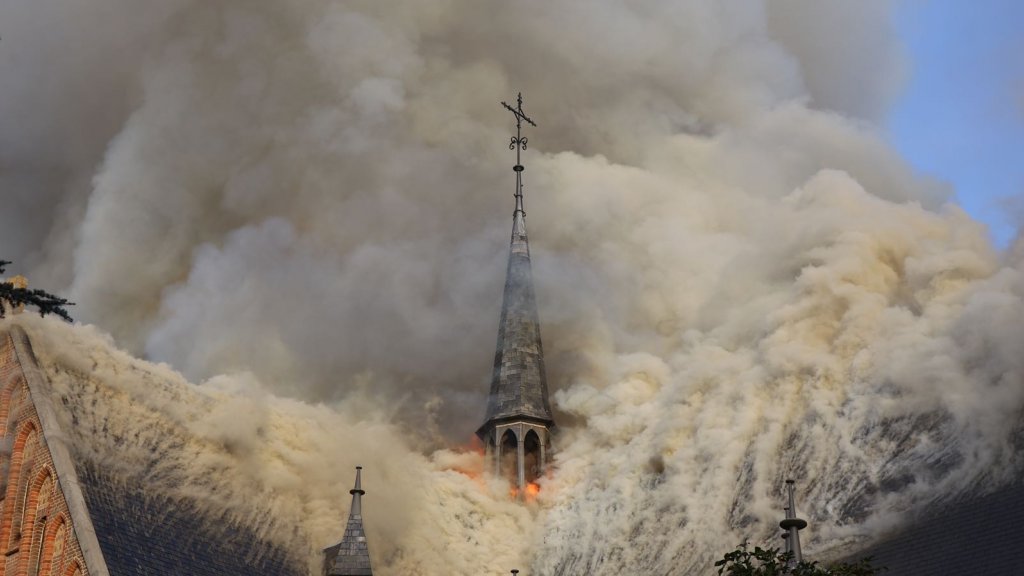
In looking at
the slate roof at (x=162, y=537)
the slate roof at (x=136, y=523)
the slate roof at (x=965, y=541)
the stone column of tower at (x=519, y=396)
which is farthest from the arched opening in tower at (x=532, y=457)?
the slate roof at (x=965, y=541)

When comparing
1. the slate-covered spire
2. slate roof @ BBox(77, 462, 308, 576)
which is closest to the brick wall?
slate roof @ BBox(77, 462, 308, 576)

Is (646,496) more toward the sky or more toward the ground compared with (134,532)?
more toward the sky

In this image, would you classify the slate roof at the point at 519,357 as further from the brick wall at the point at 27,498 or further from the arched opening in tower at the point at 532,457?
the brick wall at the point at 27,498

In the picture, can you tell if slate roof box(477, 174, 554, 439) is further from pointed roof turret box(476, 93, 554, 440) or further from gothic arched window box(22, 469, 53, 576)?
gothic arched window box(22, 469, 53, 576)

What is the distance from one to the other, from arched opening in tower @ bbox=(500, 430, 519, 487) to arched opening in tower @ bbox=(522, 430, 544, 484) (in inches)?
16.7

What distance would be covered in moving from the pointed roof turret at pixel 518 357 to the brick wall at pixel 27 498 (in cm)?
2193

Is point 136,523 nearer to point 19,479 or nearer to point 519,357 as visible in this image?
point 19,479

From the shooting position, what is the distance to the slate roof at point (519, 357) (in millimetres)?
63625

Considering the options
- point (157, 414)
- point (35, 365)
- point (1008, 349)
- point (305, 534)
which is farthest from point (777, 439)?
point (35, 365)

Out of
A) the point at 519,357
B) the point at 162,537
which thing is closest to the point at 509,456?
the point at 519,357

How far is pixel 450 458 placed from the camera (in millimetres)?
65000

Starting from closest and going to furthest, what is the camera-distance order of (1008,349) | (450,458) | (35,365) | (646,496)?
1. (1008,349)
2. (35,365)
3. (646,496)
4. (450,458)

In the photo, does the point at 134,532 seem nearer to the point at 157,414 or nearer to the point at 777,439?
the point at 157,414

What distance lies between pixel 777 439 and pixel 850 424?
3394mm
